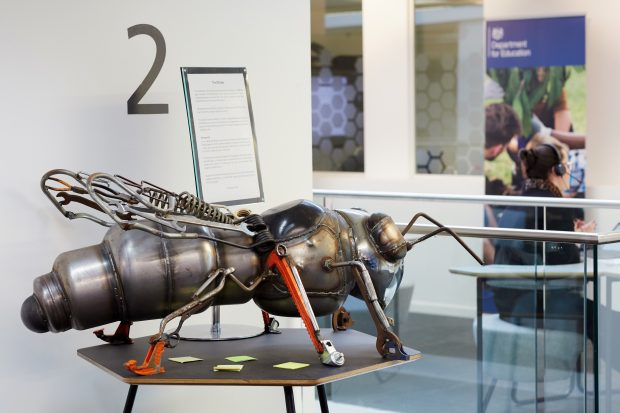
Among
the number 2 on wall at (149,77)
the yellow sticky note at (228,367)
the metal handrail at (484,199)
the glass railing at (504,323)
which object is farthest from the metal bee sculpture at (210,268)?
the metal handrail at (484,199)

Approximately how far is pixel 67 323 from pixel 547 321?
77.5 inches

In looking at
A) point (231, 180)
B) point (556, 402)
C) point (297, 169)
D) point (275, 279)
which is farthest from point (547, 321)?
point (275, 279)

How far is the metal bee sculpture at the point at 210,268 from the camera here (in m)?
1.97

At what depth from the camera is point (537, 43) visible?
7.10 meters

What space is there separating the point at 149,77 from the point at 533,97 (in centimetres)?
486

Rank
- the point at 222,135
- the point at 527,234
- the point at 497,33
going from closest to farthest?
1. the point at 222,135
2. the point at 527,234
3. the point at 497,33

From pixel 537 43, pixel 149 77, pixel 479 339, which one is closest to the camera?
A: pixel 149 77

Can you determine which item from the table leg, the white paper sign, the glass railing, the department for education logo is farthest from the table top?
the department for education logo

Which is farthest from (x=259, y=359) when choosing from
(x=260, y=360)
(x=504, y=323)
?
(x=504, y=323)

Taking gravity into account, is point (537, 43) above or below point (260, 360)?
above

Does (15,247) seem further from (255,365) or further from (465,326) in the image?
(465,326)

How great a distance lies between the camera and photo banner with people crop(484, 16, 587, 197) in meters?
7.00

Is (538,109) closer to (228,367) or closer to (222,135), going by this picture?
(222,135)

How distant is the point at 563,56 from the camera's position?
7.03m
